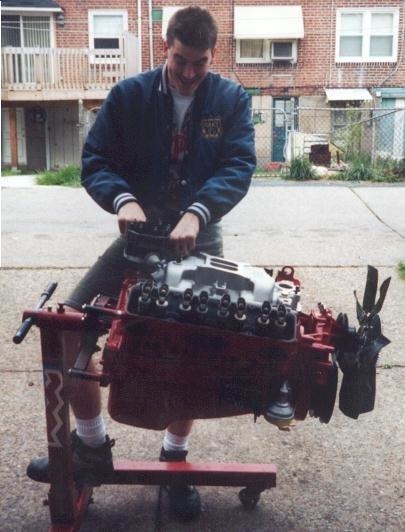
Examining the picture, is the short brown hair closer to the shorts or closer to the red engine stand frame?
the shorts

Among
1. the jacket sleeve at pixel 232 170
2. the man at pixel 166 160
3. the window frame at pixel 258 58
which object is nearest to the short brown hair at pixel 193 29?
the man at pixel 166 160

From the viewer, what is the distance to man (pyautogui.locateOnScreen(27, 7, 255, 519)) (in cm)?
278

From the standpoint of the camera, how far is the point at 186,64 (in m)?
2.77

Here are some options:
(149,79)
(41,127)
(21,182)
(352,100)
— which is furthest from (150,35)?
(149,79)

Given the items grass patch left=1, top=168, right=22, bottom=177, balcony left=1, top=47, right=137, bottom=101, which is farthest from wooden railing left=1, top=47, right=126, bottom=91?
grass patch left=1, top=168, right=22, bottom=177

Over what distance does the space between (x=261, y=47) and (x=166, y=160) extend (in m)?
21.9

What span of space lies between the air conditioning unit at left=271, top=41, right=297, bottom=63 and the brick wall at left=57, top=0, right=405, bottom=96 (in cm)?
19

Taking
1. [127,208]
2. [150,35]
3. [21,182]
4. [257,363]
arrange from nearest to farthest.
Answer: [257,363]
[127,208]
[21,182]
[150,35]

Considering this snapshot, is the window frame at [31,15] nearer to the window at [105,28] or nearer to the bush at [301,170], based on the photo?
the window at [105,28]

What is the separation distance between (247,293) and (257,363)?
0.22 m

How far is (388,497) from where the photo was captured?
304 cm

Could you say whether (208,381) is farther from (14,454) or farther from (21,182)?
(21,182)

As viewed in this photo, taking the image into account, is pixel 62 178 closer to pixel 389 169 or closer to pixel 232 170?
pixel 389 169

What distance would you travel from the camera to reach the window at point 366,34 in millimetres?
23562
